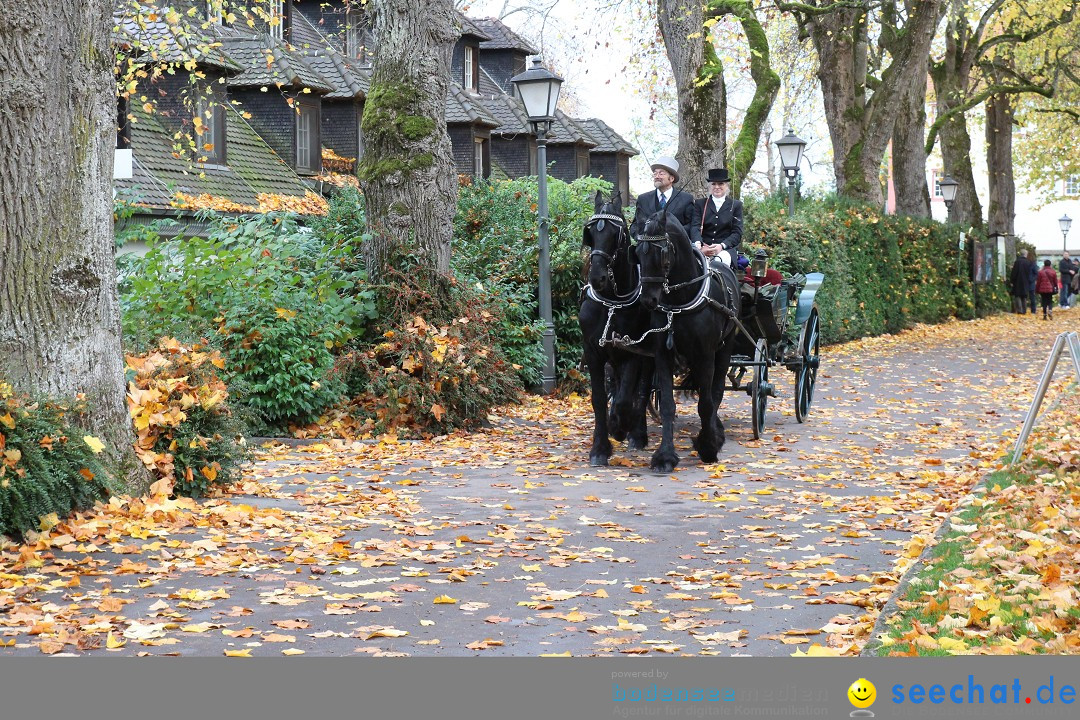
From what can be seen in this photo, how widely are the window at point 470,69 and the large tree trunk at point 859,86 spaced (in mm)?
13680

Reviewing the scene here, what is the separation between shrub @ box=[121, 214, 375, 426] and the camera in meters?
13.6

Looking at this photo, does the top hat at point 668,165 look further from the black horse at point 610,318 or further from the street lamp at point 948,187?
the street lamp at point 948,187

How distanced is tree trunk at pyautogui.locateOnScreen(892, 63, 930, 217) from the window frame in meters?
15.0

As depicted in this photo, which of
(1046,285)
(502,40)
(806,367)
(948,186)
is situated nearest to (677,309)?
(806,367)

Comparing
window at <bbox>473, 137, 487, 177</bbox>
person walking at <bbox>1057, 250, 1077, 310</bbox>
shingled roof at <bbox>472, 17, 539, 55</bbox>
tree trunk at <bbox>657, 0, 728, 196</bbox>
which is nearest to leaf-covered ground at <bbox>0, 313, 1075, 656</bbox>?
tree trunk at <bbox>657, 0, 728, 196</bbox>

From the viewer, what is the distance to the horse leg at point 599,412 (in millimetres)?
11555

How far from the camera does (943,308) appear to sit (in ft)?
123

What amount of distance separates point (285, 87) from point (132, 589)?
85.7 feet

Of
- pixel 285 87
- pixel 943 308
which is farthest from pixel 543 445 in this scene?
pixel 943 308

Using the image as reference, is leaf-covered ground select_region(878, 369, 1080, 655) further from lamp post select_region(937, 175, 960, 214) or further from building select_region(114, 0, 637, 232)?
lamp post select_region(937, 175, 960, 214)

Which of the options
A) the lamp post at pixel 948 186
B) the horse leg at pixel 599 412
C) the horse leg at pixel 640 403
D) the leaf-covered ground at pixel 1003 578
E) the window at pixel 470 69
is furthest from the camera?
the window at pixel 470 69

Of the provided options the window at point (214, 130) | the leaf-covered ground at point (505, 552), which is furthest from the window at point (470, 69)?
the leaf-covered ground at point (505, 552)

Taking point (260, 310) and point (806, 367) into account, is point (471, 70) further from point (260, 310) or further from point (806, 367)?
point (260, 310)

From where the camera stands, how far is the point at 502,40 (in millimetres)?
46531
